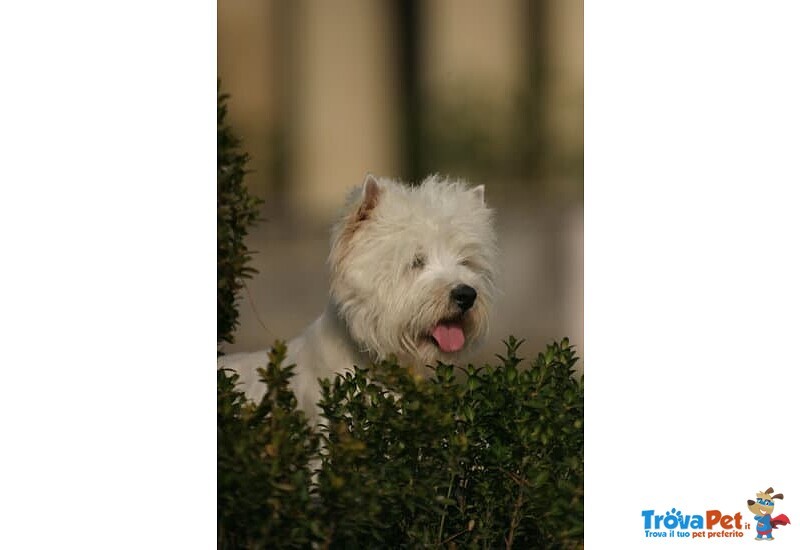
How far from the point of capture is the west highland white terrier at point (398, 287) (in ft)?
16.3

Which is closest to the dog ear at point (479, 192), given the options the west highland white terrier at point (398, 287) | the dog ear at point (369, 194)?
the west highland white terrier at point (398, 287)

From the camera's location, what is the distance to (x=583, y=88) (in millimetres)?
4824

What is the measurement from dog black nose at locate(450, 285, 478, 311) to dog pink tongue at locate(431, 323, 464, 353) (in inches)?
4.3

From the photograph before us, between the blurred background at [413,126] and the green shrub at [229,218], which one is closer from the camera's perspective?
the green shrub at [229,218]

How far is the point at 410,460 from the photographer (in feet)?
14.8

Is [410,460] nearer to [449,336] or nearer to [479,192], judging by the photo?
[449,336]

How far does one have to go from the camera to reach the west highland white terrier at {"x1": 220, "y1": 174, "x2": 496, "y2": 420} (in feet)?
16.3

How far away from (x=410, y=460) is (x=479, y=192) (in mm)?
1259

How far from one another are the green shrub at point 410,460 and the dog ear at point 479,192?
645mm
